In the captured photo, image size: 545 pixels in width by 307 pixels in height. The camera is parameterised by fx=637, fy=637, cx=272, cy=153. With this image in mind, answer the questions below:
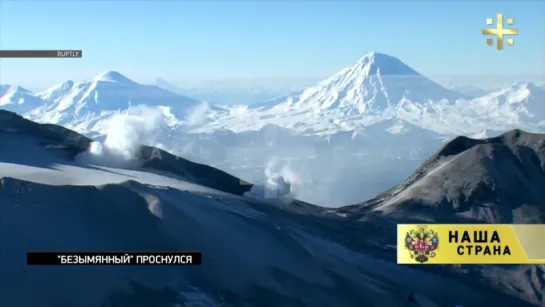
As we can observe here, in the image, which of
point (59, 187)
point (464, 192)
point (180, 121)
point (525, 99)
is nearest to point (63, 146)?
point (180, 121)

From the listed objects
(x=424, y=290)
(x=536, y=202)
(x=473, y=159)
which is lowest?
(x=424, y=290)

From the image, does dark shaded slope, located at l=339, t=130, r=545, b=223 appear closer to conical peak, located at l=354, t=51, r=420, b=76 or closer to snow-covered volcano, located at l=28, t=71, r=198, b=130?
conical peak, located at l=354, t=51, r=420, b=76

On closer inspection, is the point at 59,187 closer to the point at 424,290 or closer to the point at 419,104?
the point at 424,290

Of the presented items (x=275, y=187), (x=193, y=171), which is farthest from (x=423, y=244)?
(x=193, y=171)

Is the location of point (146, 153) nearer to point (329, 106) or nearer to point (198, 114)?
point (198, 114)

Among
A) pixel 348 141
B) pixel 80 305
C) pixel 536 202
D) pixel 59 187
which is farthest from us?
pixel 348 141

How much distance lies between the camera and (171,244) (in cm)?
2228

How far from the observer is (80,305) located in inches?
766

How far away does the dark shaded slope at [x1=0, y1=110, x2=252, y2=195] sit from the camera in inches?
1286

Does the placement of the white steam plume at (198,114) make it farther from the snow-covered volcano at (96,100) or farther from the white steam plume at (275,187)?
the white steam plume at (275,187)

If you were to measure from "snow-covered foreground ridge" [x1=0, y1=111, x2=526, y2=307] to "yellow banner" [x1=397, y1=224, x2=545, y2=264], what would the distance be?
713 cm

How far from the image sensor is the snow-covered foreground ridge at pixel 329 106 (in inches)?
1162

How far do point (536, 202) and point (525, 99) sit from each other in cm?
1390

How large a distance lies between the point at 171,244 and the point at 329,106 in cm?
2511
